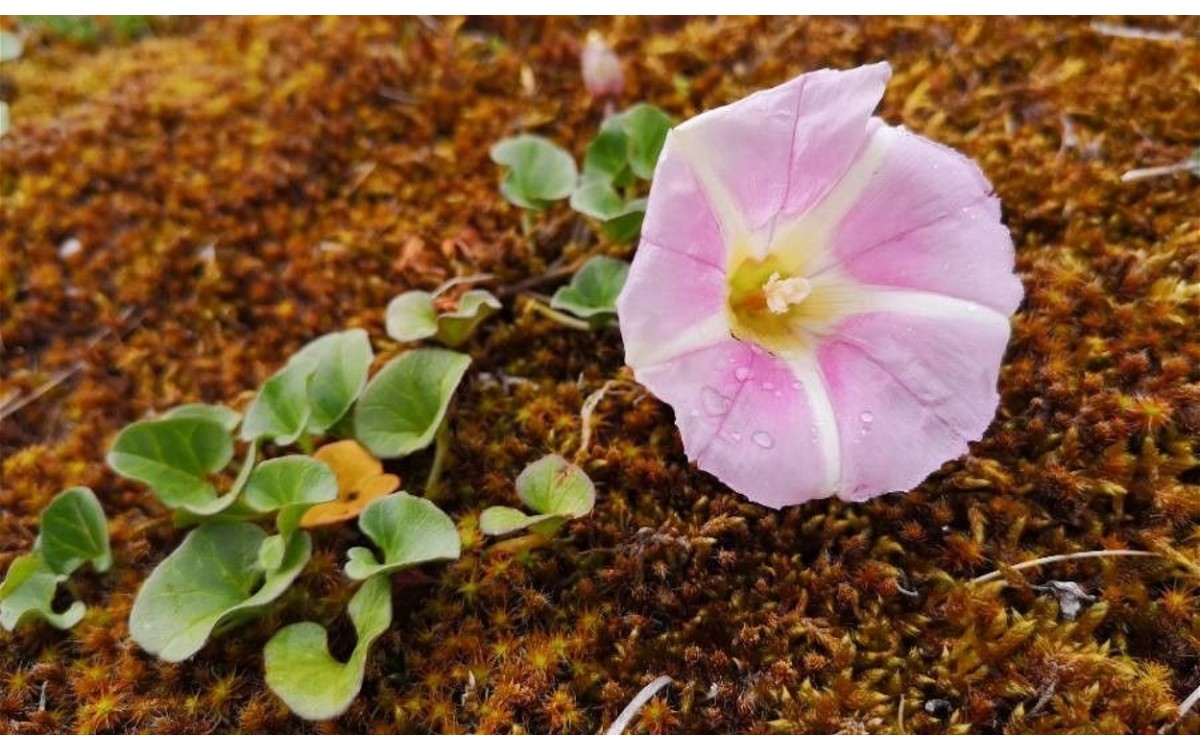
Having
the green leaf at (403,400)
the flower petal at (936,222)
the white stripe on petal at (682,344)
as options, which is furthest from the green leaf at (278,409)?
the flower petal at (936,222)

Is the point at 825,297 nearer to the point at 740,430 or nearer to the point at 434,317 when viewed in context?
the point at 740,430

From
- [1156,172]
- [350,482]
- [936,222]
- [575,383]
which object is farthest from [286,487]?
[1156,172]

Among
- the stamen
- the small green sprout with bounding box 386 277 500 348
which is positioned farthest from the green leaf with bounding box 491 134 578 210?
the stamen

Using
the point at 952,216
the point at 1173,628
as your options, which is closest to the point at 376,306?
the point at 952,216

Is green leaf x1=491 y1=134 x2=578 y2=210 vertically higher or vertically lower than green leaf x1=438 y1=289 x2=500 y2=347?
higher

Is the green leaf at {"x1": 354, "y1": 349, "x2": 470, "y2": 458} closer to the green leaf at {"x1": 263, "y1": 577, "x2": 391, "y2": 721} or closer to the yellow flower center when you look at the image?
the green leaf at {"x1": 263, "y1": 577, "x2": 391, "y2": 721}

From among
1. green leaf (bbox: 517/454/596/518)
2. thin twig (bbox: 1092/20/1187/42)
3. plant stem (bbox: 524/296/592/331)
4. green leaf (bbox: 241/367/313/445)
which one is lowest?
green leaf (bbox: 241/367/313/445)

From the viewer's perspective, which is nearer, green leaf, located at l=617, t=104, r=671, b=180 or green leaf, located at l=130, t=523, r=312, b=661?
green leaf, located at l=130, t=523, r=312, b=661
